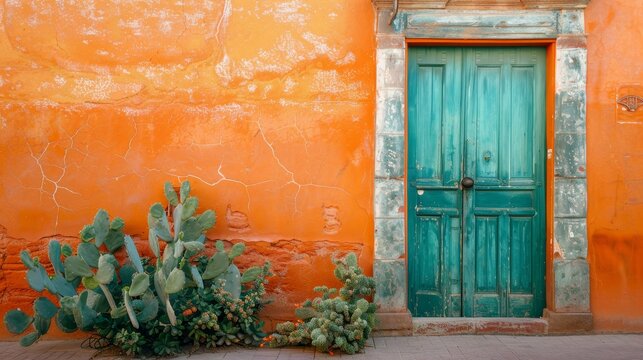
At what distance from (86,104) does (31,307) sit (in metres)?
1.74

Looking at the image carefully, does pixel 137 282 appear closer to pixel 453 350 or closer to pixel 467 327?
pixel 453 350

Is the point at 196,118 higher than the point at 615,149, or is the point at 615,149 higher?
the point at 196,118

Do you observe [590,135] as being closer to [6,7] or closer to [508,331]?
[508,331]

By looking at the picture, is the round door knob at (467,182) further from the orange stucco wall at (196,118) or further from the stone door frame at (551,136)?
the orange stucco wall at (196,118)

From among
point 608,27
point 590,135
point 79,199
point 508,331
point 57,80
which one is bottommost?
point 508,331

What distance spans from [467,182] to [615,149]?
1.24 m

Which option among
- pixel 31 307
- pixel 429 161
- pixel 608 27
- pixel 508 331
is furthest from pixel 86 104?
pixel 608 27

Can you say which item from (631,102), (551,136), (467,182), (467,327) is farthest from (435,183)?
(631,102)

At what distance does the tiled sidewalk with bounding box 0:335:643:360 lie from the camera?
4.76 meters

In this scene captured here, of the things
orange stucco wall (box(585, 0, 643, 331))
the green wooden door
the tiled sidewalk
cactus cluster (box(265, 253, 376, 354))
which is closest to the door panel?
the green wooden door

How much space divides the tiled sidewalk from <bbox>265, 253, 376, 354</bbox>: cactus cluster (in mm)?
92

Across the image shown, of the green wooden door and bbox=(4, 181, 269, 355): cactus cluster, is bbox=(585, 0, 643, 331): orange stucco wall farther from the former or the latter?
bbox=(4, 181, 269, 355): cactus cluster

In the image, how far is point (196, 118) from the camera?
542 cm

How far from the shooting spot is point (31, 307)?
5387 millimetres
